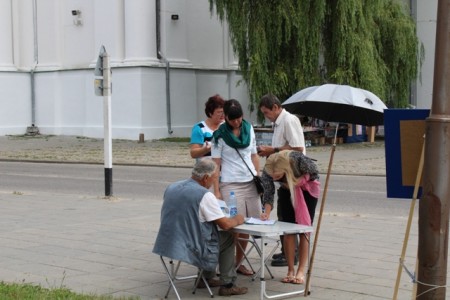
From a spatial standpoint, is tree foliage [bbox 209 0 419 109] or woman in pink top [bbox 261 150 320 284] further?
tree foliage [bbox 209 0 419 109]

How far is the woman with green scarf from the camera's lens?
7.40 meters

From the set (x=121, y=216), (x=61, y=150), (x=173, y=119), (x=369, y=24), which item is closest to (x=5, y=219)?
(x=121, y=216)

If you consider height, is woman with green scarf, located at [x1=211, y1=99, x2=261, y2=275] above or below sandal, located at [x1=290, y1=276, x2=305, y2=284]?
above

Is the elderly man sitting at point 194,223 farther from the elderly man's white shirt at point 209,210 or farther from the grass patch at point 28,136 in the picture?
the grass patch at point 28,136

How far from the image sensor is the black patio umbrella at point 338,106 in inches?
273

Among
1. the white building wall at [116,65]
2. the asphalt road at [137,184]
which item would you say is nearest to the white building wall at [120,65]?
the white building wall at [116,65]

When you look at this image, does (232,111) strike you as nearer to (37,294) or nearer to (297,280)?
(297,280)

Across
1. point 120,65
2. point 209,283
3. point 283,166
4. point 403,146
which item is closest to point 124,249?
point 209,283

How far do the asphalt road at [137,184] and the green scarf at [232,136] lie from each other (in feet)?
18.2

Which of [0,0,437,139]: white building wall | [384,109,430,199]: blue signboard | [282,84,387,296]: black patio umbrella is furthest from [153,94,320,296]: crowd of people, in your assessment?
[0,0,437,139]: white building wall

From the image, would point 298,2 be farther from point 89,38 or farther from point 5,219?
point 5,219

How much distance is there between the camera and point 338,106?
7172mm

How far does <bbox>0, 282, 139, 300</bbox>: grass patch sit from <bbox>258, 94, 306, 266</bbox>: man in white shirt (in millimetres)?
1916

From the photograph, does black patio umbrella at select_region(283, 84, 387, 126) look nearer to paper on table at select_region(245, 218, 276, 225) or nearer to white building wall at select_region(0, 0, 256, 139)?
paper on table at select_region(245, 218, 276, 225)
